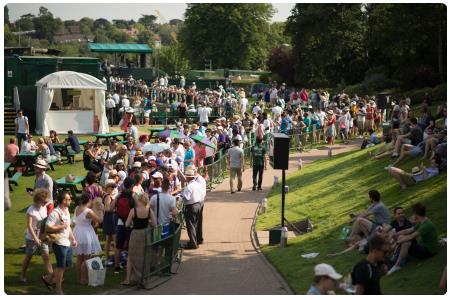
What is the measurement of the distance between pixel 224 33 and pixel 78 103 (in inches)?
1869

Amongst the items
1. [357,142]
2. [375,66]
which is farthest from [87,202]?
[375,66]

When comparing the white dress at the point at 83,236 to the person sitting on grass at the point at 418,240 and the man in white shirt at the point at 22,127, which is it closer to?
the person sitting on grass at the point at 418,240

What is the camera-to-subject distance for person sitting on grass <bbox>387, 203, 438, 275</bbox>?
576 inches

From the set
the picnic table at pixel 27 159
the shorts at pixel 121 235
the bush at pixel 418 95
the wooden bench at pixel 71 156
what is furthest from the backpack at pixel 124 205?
the bush at pixel 418 95

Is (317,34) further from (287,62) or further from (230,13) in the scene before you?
(230,13)

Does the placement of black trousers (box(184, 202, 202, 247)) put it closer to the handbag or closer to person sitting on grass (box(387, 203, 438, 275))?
the handbag

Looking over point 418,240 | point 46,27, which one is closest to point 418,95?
point 418,240

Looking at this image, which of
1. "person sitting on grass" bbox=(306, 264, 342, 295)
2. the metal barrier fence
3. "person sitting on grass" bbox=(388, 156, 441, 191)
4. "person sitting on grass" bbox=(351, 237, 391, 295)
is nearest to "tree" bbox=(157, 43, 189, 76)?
"person sitting on grass" bbox=(388, 156, 441, 191)

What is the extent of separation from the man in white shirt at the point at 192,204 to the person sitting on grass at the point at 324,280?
28.0 feet

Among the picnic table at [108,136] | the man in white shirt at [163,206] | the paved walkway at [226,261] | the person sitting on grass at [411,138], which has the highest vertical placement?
the person sitting on grass at [411,138]

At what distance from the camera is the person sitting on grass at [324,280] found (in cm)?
992

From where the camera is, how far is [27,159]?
2886cm

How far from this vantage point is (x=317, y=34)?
68.6 metres

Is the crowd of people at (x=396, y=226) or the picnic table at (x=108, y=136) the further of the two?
the picnic table at (x=108, y=136)
